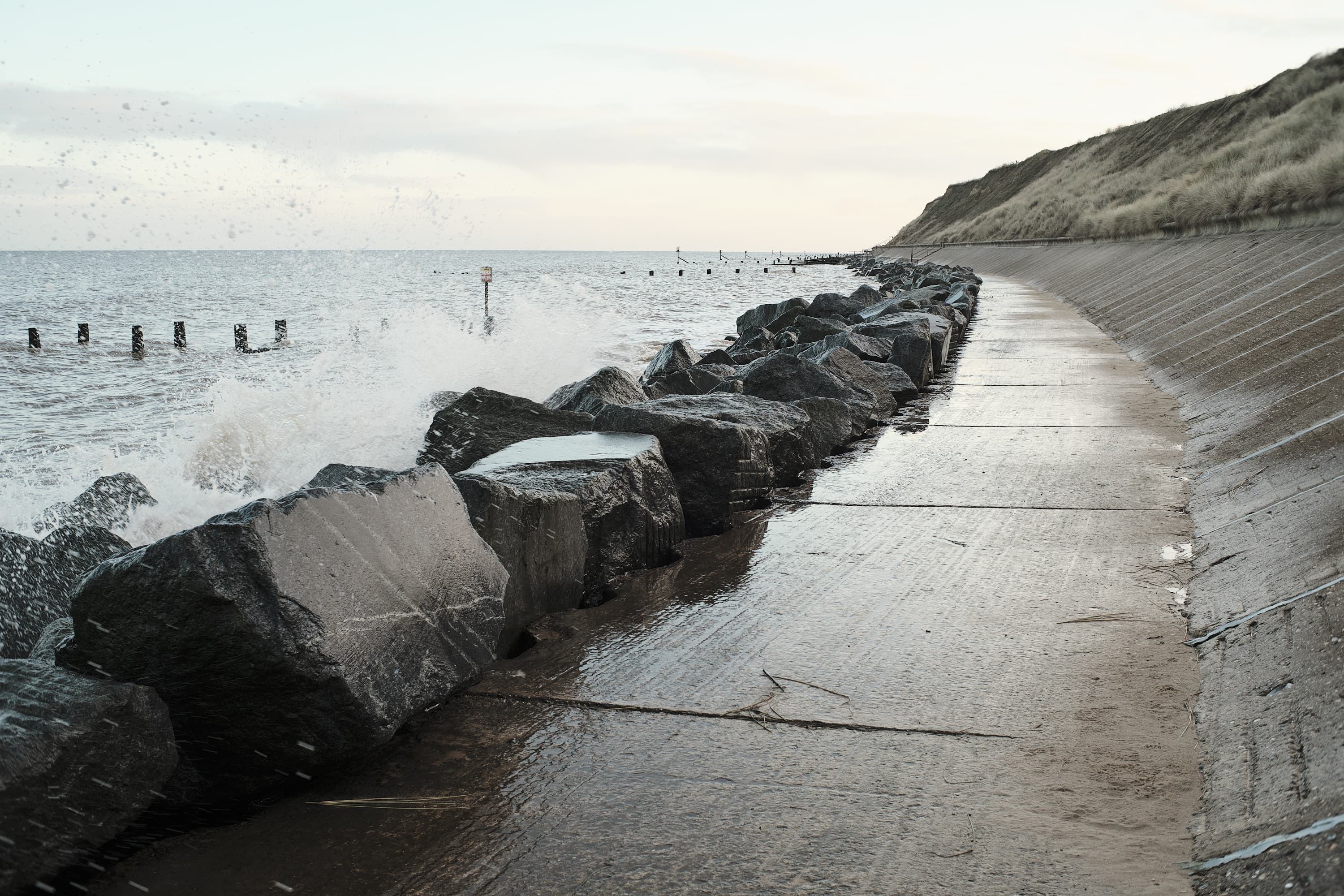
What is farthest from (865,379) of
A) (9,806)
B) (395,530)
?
(9,806)

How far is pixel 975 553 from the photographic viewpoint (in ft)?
13.5

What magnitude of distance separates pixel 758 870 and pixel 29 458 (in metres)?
9.91

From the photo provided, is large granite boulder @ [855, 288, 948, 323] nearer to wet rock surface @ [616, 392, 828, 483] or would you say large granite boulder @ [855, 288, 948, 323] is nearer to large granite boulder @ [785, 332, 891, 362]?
large granite boulder @ [785, 332, 891, 362]

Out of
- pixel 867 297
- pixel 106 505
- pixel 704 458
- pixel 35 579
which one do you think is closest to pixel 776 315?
pixel 867 297

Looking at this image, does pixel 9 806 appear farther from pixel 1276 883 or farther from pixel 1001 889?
pixel 1276 883

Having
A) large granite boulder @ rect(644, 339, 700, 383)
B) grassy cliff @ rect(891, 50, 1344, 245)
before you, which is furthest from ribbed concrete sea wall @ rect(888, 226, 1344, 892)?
grassy cliff @ rect(891, 50, 1344, 245)

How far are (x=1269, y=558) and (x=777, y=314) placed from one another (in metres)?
13.2

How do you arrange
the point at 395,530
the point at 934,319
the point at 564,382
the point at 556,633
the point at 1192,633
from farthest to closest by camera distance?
the point at 564,382
the point at 934,319
the point at 556,633
the point at 1192,633
the point at 395,530

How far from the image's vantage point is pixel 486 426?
556 centimetres

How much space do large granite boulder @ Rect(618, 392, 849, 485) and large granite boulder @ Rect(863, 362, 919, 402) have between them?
2.40m

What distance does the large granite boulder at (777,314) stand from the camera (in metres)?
16.0

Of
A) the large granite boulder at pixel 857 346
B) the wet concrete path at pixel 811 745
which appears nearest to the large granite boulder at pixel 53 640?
the wet concrete path at pixel 811 745

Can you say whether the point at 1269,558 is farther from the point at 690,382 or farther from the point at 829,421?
the point at 690,382

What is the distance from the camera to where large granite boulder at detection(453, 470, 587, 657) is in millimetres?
3373
